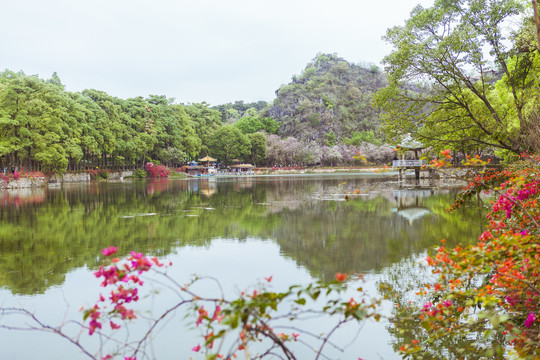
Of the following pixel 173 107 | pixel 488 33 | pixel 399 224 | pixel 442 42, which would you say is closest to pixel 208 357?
pixel 399 224

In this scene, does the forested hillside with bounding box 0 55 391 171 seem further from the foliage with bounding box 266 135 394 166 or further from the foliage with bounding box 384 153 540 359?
the foliage with bounding box 384 153 540 359

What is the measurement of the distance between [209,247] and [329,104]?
8540cm

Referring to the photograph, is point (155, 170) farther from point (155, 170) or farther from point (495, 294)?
point (495, 294)

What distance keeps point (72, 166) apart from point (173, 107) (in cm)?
2254

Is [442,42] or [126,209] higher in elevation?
[442,42]

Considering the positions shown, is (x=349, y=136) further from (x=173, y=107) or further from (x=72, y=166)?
(x=72, y=166)

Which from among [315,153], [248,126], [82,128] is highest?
[248,126]

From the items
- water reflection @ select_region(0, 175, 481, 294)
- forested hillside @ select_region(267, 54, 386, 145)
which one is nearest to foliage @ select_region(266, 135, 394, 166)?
forested hillside @ select_region(267, 54, 386, 145)

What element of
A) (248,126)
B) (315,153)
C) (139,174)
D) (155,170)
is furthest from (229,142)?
(139,174)

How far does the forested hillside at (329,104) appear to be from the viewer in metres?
87.3

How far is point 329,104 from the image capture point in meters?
91.5

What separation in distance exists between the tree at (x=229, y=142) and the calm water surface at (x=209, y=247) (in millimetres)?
50370

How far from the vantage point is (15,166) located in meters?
36.5

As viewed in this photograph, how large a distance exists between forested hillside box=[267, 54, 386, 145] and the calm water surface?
69610 mm
